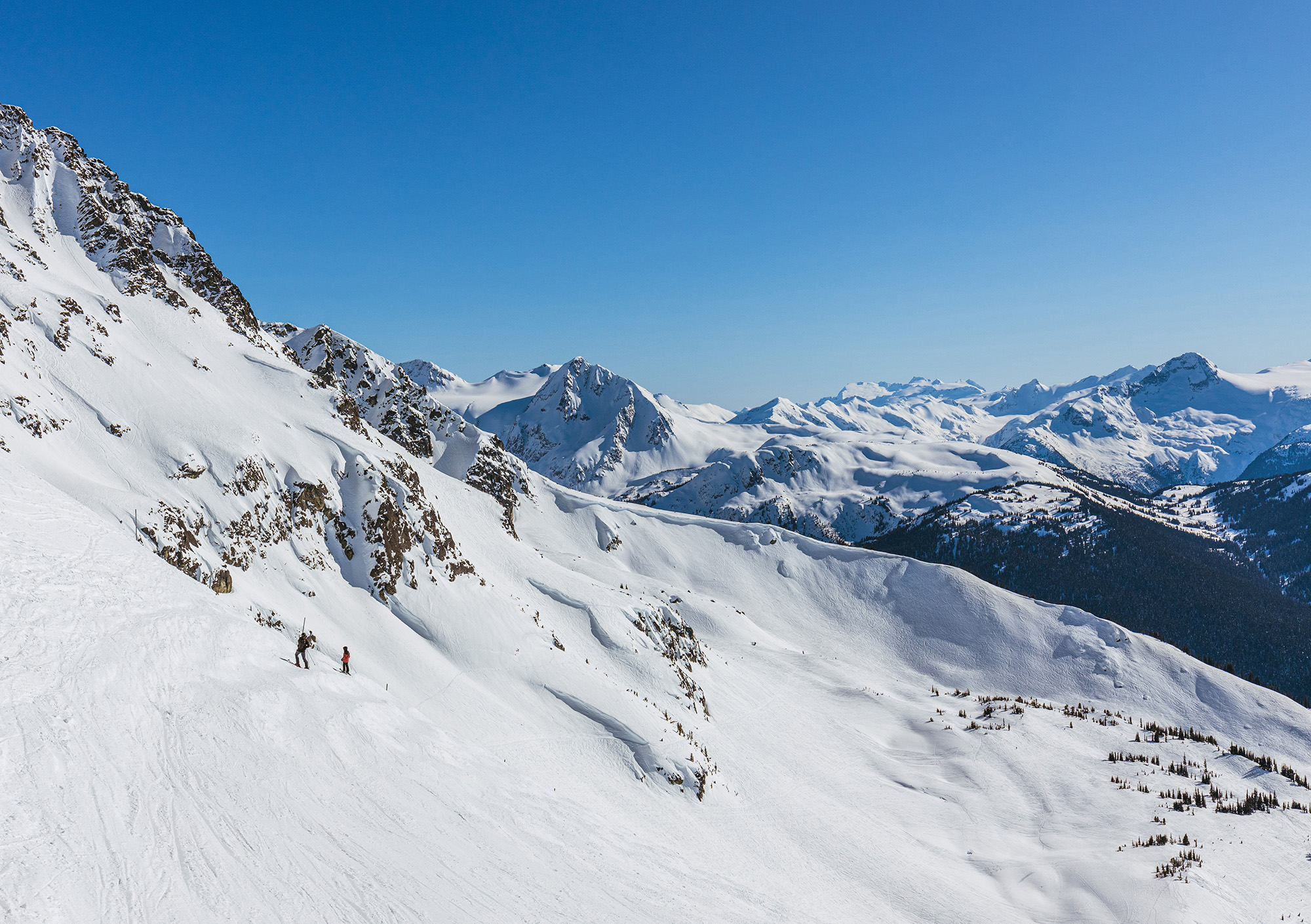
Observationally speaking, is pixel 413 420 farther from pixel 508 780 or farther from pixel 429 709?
pixel 508 780

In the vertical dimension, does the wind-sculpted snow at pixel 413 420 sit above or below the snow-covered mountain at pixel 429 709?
above

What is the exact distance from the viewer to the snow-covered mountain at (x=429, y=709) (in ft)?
45.8

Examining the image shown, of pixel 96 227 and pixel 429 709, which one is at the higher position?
pixel 96 227

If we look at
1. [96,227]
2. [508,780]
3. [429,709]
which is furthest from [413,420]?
[508,780]

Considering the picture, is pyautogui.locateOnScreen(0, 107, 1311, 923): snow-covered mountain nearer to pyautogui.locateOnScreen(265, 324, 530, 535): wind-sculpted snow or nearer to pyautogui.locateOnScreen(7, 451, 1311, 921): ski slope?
pyautogui.locateOnScreen(7, 451, 1311, 921): ski slope

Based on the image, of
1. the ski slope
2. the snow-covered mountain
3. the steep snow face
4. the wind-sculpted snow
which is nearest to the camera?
the ski slope

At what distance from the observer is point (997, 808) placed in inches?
1385

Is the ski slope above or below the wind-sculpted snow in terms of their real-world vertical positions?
below

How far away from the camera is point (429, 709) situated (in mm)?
28797

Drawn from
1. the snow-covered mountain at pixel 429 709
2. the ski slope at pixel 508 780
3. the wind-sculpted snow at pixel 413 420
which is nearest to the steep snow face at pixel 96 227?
the snow-covered mountain at pixel 429 709

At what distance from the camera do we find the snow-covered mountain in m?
14.0

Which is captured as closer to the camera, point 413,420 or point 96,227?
point 96,227

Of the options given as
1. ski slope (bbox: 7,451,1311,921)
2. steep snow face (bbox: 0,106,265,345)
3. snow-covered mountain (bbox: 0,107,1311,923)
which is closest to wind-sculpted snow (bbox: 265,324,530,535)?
steep snow face (bbox: 0,106,265,345)

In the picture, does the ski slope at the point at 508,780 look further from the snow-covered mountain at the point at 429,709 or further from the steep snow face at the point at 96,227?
the steep snow face at the point at 96,227
